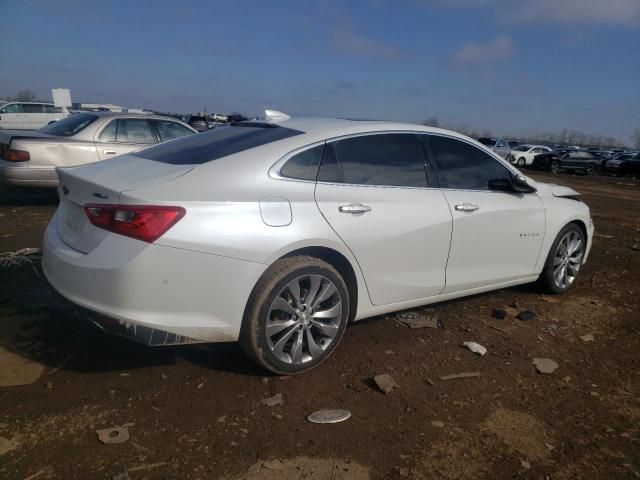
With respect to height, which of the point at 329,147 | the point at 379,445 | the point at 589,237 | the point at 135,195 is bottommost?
the point at 379,445

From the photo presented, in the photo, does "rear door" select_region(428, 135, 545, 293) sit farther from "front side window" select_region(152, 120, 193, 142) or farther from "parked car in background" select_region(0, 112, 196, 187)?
"front side window" select_region(152, 120, 193, 142)

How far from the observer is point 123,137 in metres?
8.09

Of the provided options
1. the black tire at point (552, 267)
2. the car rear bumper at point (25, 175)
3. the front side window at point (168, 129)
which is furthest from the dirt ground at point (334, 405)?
the front side window at point (168, 129)

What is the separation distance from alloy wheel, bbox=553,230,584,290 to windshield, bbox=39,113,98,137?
6.97 metres

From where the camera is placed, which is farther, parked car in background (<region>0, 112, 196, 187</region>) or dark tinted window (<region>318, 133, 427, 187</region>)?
parked car in background (<region>0, 112, 196, 187</region>)

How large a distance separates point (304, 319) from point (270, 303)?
30 cm

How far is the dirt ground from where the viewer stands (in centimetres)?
233

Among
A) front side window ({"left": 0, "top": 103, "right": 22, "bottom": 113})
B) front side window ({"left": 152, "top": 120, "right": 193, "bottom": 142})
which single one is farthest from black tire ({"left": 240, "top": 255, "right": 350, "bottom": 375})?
front side window ({"left": 0, "top": 103, "right": 22, "bottom": 113})

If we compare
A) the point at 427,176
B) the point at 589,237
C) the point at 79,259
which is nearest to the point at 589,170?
the point at 589,237

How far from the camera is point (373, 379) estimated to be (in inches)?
123

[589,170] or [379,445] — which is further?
[589,170]

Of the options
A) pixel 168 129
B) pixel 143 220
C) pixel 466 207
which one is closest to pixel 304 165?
pixel 143 220

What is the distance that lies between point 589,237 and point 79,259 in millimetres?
4773

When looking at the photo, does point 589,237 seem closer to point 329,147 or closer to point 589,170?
point 329,147
